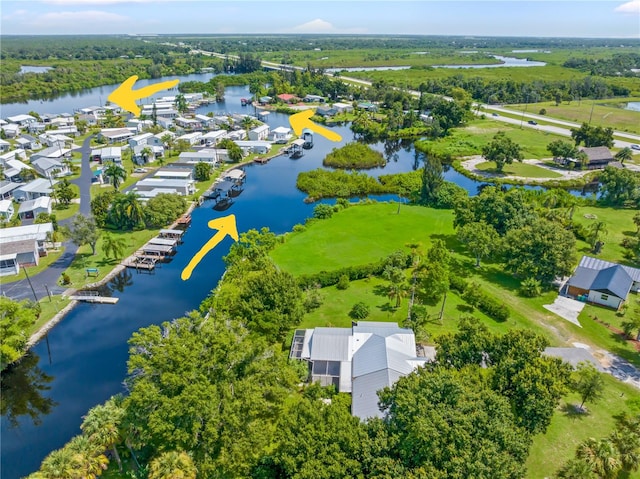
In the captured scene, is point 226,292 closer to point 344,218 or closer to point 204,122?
point 344,218

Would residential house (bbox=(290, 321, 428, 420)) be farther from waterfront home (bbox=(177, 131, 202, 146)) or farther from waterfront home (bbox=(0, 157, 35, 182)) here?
waterfront home (bbox=(177, 131, 202, 146))

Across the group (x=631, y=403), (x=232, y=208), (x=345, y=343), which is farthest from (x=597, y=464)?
(x=232, y=208)

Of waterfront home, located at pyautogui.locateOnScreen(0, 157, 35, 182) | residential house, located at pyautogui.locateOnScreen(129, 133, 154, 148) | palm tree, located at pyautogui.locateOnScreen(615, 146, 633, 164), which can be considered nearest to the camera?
waterfront home, located at pyautogui.locateOnScreen(0, 157, 35, 182)

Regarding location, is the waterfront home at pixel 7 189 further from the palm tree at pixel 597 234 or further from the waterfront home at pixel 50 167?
A: the palm tree at pixel 597 234

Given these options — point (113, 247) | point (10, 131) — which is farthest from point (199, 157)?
point (10, 131)

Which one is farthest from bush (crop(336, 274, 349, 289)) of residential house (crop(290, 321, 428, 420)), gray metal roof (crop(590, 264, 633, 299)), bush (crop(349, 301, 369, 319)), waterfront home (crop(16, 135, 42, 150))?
waterfront home (crop(16, 135, 42, 150))

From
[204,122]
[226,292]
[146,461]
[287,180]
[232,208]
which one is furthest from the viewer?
[204,122]
